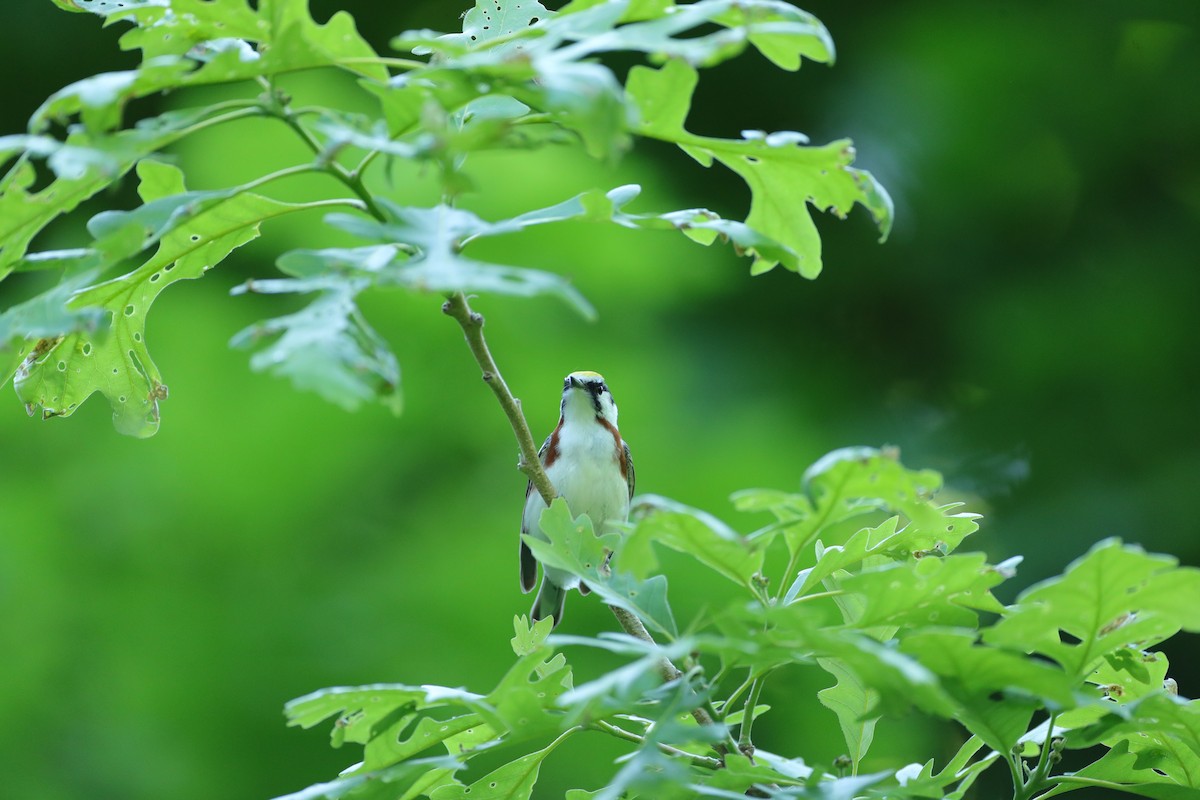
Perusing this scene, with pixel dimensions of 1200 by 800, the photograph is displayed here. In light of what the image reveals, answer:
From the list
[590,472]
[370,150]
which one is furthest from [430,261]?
[590,472]

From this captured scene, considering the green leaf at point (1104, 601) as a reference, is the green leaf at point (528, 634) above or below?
below

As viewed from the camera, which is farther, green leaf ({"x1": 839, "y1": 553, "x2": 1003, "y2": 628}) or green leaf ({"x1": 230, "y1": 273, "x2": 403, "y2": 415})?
green leaf ({"x1": 839, "y1": 553, "x2": 1003, "y2": 628})

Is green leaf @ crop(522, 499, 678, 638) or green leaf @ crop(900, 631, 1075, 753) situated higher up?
green leaf @ crop(900, 631, 1075, 753)

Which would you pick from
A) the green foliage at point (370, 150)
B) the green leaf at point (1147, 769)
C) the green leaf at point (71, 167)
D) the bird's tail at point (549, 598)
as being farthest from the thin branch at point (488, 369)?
the bird's tail at point (549, 598)

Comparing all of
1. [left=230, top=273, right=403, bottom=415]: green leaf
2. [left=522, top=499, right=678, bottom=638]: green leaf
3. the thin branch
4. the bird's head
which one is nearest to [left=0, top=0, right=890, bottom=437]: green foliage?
[left=230, top=273, right=403, bottom=415]: green leaf

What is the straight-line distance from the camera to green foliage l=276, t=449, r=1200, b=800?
1.24 m

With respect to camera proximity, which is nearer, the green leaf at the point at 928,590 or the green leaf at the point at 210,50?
the green leaf at the point at 210,50

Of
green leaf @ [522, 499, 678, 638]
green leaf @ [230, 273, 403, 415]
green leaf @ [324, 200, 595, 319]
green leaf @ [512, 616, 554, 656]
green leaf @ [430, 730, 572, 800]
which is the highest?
green leaf @ [324, 200, 595, 319]

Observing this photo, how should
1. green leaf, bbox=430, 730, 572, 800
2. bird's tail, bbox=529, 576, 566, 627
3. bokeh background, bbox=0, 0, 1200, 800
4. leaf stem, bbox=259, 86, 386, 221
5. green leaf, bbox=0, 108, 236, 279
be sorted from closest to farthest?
green leaf, bbox=0, 108, 236, 279 < leaf stem, bbox=259, 86, 386, 221 < green leaf, bbox=430, 730, 572, 800 < bird's tail, bbox=529, 576, 566, 627 < bokeh background, bbox=0, 0, 1200, 800

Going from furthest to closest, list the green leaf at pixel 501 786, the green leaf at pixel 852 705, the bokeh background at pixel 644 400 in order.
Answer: the bokeh background at pixel 644 400 → the green leaf at pixel 852 705 → the green leaf at pixel 501 786

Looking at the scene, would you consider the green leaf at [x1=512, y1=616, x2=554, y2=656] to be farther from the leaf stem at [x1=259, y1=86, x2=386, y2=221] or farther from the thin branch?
the leaf stem at [x1=259, y1=86, x2=386, y2=221]

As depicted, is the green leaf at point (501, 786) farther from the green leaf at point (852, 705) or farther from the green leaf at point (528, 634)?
the green leaf at point (852, 705)

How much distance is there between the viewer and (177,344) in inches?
208

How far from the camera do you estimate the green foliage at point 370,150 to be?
114cm
